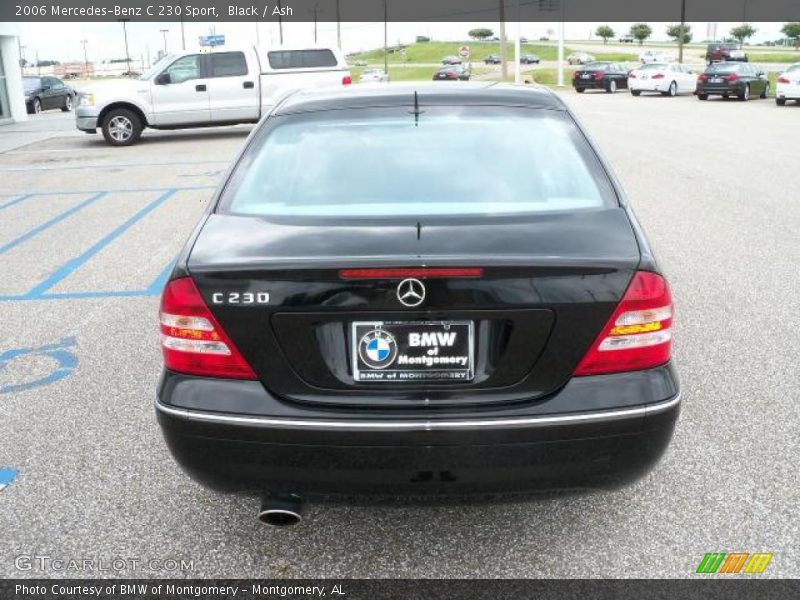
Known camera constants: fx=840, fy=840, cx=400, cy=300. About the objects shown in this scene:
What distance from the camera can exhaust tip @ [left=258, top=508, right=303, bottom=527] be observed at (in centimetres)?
272

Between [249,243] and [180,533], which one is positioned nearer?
[249,243]

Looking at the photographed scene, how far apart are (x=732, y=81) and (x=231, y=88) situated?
2143 centimetres

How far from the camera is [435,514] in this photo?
3.27 m

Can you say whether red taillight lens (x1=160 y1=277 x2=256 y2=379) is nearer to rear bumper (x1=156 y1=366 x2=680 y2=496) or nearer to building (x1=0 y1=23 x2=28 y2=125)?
rear bumper (x1=156 y1=366 x2=680 y2=496)

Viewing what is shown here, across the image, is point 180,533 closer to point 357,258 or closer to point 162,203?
point 357,258

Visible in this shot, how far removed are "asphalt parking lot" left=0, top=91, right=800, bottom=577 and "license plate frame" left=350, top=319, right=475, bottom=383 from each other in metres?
0.46

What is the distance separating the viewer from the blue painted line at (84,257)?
6824mm

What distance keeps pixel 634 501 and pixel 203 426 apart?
1746mm

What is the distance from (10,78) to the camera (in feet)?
86.5

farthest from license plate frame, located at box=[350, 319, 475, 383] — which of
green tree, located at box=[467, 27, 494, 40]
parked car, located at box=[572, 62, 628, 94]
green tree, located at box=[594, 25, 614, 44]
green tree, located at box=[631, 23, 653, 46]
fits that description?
green tree, located at box=[467, 27, 494, 40]

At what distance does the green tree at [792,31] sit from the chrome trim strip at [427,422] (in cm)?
12720

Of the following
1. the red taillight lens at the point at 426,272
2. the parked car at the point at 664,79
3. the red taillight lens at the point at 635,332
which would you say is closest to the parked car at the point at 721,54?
the parked car at the point at 664,79

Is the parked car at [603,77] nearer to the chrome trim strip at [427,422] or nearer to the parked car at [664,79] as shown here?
the parked car at [664,79]

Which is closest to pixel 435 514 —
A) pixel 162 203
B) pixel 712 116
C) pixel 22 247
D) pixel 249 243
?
pixel 249 243
